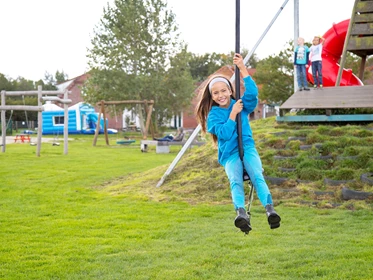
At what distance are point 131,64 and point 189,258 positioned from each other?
134ft

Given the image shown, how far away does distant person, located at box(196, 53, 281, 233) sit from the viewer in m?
4.97

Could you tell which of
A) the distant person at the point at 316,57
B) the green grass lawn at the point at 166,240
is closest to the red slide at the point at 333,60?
the distant person at the point at 316,57

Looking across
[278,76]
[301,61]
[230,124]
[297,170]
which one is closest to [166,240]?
[230,124]

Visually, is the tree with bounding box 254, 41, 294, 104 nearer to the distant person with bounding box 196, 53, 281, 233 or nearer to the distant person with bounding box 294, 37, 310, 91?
the distant person with bounding box 294, 37, 310, 91

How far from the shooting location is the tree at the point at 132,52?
1778 inches

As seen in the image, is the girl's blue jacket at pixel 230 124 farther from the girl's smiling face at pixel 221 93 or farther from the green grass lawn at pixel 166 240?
the green grass lawn at pixel 166 240

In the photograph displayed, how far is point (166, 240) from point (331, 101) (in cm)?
654

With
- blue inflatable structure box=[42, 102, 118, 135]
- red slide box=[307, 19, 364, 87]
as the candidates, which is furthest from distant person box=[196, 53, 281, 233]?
blue inflatable structure box=[42, 102, 118, 135]

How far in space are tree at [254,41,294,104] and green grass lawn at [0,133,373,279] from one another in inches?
1284

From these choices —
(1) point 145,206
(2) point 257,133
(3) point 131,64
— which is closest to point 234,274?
(1) point 145,206

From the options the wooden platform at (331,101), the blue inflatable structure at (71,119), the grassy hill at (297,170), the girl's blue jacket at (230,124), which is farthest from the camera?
the blue inflatable structure at (71,119)

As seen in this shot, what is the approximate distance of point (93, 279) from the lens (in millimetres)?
5734

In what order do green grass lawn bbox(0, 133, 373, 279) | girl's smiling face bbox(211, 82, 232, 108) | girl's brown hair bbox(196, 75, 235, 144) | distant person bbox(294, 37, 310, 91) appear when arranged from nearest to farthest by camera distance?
girl's smiling face bbox(211, 82, 232, 108)
girl's brown hair bbox(196, 75, 235, 144)
green grass lawn bbox(0, 133, 373, 279)
distant person bbox(294, 37, 310, 91)

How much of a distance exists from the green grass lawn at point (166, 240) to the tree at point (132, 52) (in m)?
34.1
